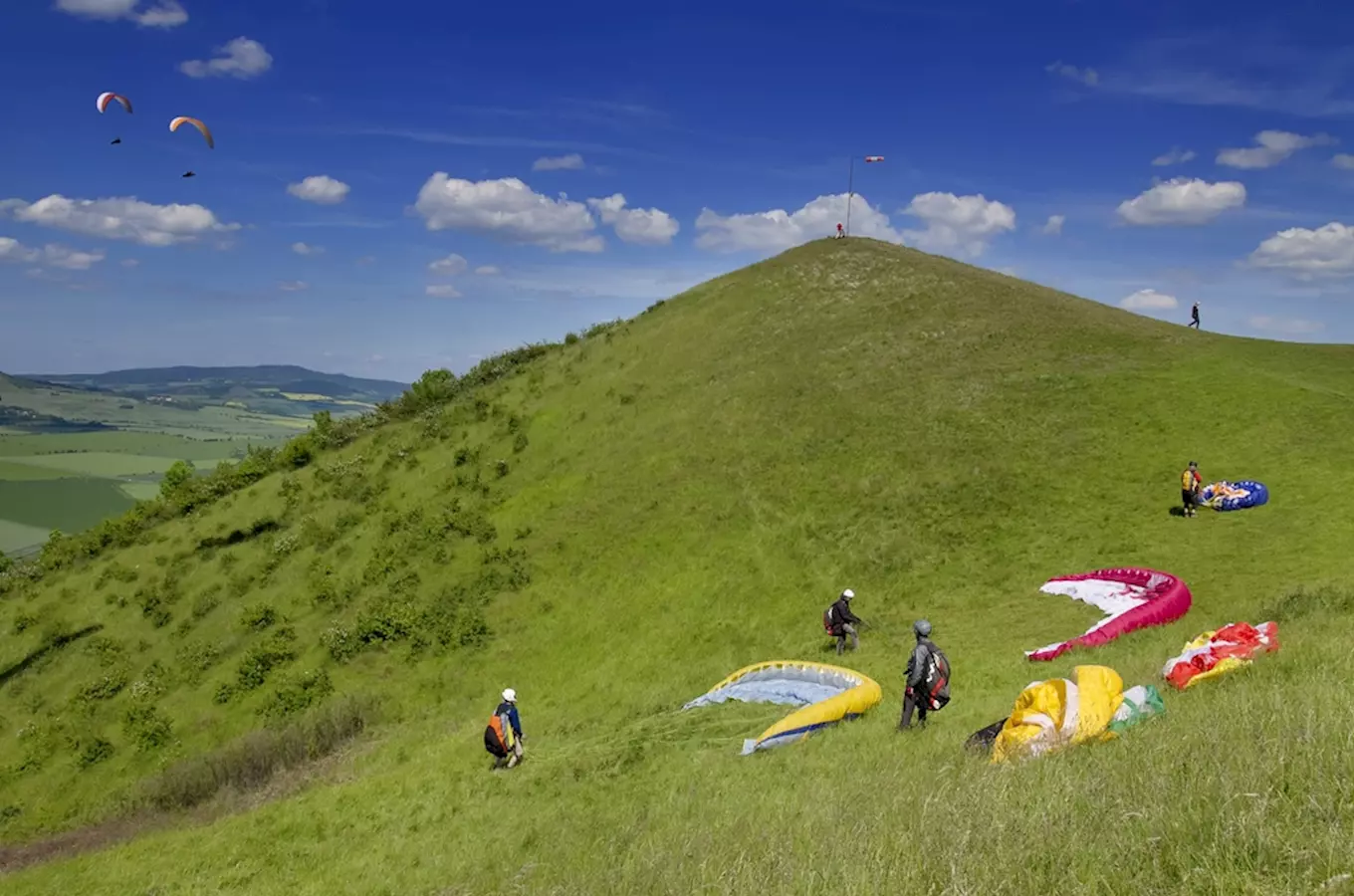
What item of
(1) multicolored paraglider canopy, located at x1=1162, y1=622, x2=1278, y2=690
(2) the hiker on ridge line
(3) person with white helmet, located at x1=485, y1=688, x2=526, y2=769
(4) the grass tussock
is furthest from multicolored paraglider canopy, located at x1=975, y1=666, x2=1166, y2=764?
(4) the grass tussock

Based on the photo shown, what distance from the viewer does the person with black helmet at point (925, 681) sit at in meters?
13.6

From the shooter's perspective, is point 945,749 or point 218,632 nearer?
point 945,749

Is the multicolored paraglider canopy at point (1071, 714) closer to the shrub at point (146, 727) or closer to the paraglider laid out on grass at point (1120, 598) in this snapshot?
the paraglider laid out on grass at point (1120, 598)

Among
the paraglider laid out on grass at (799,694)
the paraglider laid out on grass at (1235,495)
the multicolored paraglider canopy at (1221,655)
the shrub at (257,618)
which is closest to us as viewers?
the multicolored paraglider canopy at (1221,655)

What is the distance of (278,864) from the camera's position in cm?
1627

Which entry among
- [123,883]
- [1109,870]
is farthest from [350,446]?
[1109,870]

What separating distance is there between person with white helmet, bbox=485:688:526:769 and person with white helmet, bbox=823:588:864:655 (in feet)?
30.2

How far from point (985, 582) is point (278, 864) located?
71.8ft

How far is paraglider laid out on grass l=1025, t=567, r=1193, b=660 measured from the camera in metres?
18.3

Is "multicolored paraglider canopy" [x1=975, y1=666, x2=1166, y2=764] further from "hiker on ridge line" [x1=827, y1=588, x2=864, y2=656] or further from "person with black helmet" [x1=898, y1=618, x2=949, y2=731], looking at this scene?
"hiker on ridge line" [x1=827, y1=588, x2=864, y2=656]

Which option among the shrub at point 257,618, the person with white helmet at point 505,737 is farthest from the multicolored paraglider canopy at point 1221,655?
the shrub at point 257,618

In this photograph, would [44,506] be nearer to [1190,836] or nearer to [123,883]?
[123,883]

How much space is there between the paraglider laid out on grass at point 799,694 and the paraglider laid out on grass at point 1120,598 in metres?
4.52

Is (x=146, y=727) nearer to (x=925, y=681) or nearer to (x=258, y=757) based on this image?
(x=258, y=757)
